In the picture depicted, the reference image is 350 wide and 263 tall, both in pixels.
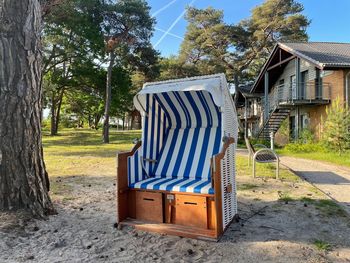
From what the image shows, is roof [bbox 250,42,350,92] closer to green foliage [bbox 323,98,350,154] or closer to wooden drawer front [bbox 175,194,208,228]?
green foliage [bbox 323,98,350,154]

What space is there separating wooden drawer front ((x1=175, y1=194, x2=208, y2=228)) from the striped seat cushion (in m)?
0.10

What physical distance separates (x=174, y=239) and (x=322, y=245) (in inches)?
65.2

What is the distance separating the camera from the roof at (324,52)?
1597cm

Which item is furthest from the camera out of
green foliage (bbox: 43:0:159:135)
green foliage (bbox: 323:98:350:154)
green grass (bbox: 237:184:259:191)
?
green foliage (bbox: 43:0:159:135)

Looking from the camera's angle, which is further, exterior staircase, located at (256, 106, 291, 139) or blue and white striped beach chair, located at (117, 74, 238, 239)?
exterior staircase, located at (256, 106, 291, 139)

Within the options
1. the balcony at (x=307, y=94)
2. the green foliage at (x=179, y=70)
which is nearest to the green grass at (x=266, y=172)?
the balcony at (x=307, y=94)

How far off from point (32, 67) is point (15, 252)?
242 centimetres

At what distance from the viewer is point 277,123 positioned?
69.8 ft

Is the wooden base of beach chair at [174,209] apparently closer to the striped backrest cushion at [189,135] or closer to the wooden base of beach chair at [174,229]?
the wooden base of beach chair at [174,229]

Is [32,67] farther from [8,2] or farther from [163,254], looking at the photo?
[163,254]

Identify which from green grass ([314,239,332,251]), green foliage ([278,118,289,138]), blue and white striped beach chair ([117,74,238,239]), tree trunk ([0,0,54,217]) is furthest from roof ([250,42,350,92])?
tree trunk ([0,0,54,217])

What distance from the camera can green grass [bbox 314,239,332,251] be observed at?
3.46 m

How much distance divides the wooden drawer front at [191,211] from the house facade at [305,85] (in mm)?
11752

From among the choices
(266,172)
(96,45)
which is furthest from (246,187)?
(96,45)
